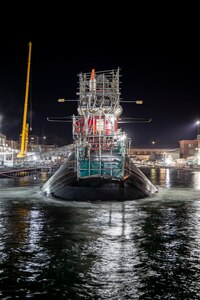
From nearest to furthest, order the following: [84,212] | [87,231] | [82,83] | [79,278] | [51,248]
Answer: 1. [79,278]
2. [51,248]
3. [87,231]
4. [84,212]
5. [82,83]

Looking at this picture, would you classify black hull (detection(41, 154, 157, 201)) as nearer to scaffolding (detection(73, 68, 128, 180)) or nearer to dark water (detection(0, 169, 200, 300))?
scaffolding (detection(73, 68, 128, 180))

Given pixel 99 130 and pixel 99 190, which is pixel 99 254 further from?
pixel 99 130

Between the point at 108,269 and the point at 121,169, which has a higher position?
the point at 121,169

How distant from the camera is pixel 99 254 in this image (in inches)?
496

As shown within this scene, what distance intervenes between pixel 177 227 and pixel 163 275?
25.8 ft

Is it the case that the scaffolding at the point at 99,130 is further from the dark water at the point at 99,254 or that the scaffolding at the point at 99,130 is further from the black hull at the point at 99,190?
the dark water at the point at 99,254

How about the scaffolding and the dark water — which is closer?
the dark water

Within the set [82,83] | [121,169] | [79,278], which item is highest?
[82,83]

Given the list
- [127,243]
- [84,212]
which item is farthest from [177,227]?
[84,212]

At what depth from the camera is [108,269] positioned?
11.0 metres

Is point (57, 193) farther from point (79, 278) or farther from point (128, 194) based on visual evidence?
point (79, 278)

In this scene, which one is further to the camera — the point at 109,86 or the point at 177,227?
the point at 109,86

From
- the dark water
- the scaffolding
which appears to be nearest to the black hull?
the scaffolding

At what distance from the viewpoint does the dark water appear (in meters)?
9.57
